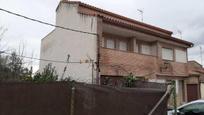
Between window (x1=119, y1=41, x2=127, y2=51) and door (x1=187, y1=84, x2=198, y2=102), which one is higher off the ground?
window (x1=119, y1=41, x2=127, y2=51)

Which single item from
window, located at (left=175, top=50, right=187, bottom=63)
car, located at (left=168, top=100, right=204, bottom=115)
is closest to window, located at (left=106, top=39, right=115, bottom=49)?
window, located at (left=175, top=50, right=187, bottom=63)

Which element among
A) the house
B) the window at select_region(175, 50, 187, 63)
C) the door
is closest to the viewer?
the house

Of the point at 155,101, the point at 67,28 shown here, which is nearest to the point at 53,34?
the point at 67,28

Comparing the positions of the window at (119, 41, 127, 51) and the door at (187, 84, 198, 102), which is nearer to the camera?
the window at (119, 41, 127, 51)

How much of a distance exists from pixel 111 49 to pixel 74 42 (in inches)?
106

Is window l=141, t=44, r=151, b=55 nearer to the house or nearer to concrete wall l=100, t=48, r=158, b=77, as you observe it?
the house

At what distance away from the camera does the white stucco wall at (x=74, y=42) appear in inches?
705

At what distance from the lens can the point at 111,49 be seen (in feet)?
59.9

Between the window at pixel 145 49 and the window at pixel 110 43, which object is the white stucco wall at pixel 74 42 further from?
the window at pixel 145 49

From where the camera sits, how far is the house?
704 inches

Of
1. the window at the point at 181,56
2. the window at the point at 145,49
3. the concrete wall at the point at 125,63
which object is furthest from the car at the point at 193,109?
the window at the point at 181,56

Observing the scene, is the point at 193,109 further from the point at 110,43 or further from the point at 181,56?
the point at 181,56

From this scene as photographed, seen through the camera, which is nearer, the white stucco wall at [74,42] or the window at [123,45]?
the white stucco wall at [74,42]

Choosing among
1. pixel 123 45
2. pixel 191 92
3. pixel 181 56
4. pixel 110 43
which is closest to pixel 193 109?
pixel 110 43
